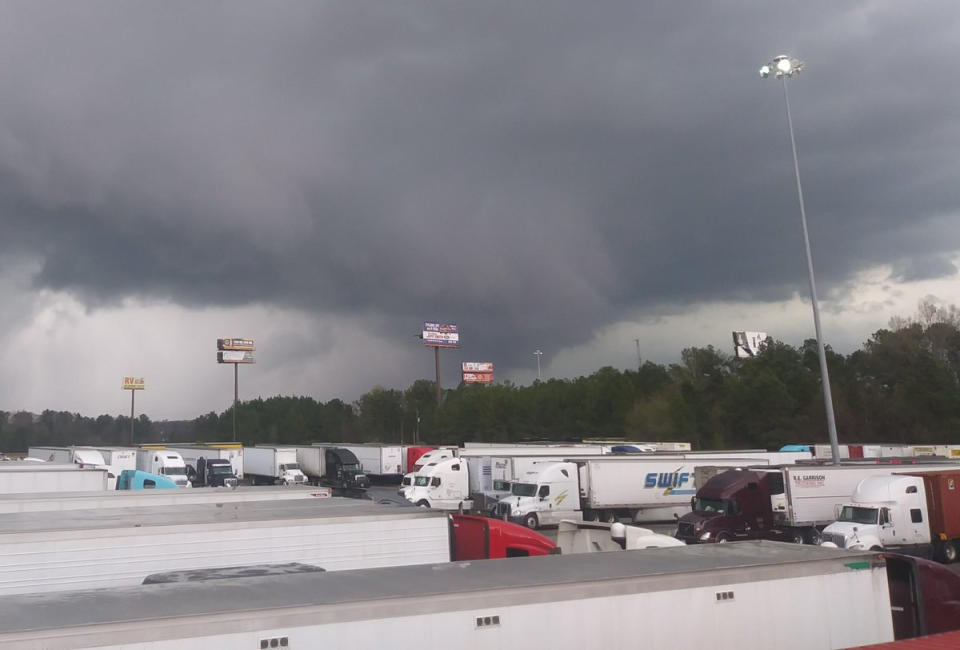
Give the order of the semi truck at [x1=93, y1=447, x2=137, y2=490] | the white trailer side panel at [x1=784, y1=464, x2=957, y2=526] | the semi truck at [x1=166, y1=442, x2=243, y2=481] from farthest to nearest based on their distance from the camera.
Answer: the semi truck at [x1=166, y1=442, x2=243, y2=481] → the semi truck at [x1=93, y1=447, x2=137, y2=490] → the white trailer side panel at [x1=784, y1=464, x2=957, y2=526]

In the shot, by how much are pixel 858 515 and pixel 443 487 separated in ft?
76.2

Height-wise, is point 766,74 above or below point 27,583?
above

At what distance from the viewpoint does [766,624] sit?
824cm

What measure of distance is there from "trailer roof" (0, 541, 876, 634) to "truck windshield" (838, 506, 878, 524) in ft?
53.1

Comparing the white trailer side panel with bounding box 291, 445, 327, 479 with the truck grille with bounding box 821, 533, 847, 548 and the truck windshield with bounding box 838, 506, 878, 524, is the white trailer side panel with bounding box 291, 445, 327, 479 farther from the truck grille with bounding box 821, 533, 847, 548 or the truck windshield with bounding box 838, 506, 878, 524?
the truck grille with bounding box 821, 533, 847, 548

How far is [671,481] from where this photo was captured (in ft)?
121

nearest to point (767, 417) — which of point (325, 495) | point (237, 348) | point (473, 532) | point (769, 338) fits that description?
point (769, 338)

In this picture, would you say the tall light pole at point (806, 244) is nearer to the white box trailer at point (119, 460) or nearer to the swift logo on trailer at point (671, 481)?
the swift logo on trailer at point (671, 481)

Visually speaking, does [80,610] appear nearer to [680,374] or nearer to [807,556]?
[807,556]

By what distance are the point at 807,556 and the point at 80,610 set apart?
323 inches

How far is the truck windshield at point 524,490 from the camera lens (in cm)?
3434

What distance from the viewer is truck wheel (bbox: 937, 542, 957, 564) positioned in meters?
24.2

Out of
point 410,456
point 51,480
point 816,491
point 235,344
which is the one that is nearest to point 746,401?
point 410,456

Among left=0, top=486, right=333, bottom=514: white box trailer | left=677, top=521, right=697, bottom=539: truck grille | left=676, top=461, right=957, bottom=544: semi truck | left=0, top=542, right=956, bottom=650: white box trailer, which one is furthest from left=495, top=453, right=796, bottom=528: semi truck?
left=0, top=542, right=956, bottom=650: white box trailer
